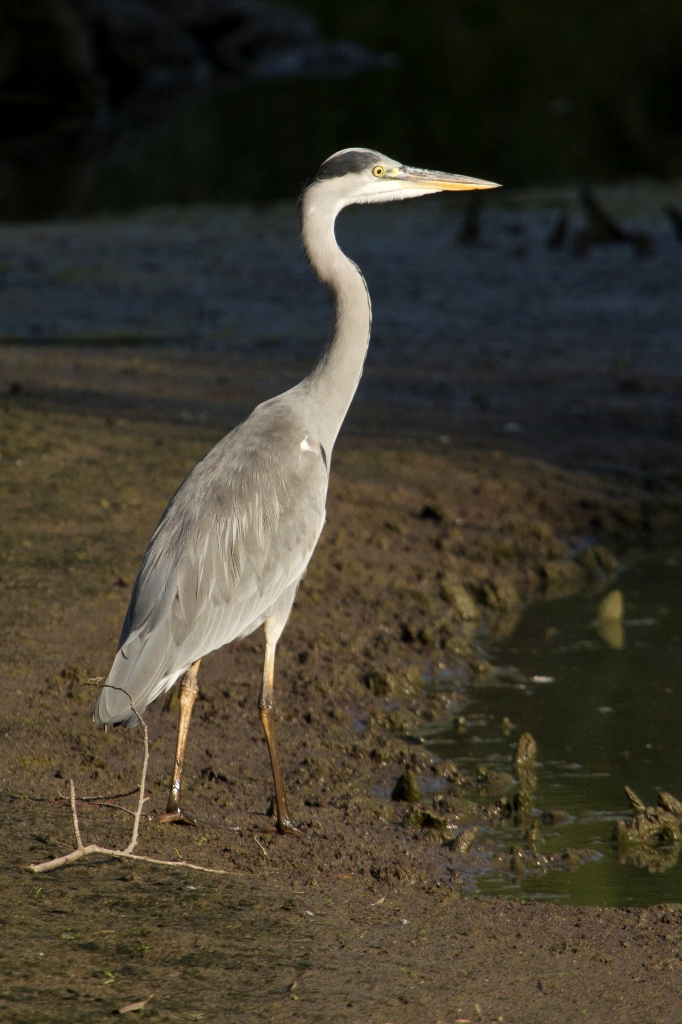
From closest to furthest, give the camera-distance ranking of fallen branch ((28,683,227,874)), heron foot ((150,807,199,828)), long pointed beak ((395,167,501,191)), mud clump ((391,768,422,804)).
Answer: fallen branch ((28,683,227,874)) < heron foot ((150,807,199,828)) < mud clump ((391,768,422,804)) < long pointed beak ((395,167,501,191))

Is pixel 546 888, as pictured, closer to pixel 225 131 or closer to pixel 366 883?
pixel 366 883

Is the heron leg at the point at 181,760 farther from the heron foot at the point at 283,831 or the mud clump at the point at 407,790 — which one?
the mud clump at the point at 407,790

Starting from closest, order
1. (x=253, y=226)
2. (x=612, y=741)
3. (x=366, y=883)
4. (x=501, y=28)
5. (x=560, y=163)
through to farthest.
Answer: (x=366, y=883)
(x=612, y=741)
(x=253, y=226)
(x=560, y=163)
(x=501, y=28)

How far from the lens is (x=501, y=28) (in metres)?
43.4

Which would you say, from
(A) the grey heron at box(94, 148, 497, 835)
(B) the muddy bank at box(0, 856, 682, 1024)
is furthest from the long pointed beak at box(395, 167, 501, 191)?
(B) the muddy bank at box(0, 856, 682, 1024)

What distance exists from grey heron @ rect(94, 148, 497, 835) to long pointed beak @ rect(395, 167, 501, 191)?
0.25 metres

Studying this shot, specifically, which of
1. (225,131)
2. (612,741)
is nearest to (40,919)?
(612,741)

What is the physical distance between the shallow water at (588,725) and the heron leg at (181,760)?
1024 mm

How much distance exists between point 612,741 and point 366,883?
1.76m

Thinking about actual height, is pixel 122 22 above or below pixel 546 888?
above

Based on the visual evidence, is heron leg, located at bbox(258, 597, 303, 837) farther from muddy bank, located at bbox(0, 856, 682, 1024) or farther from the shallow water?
the shallow water

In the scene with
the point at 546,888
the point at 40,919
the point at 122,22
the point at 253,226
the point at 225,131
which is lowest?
the point at 546,888

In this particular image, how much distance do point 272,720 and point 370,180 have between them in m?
2.16

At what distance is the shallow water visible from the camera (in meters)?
4.36
